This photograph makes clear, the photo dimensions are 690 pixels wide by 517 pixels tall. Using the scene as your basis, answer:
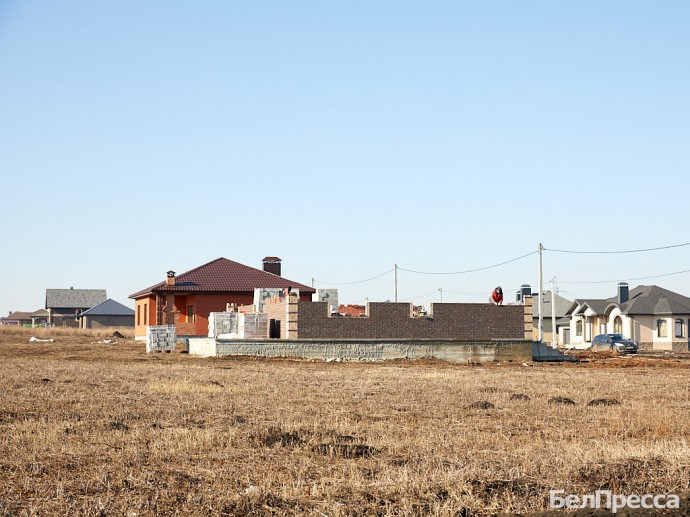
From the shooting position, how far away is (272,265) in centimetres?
6044

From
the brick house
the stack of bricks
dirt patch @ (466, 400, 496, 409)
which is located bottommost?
dirt patch @ (466, 400, 496, 409)

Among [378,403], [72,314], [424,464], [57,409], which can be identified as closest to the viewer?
[424,464]

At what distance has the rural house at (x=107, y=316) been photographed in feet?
342

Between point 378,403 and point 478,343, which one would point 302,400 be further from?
point 478,343

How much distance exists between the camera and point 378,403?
55.6ft

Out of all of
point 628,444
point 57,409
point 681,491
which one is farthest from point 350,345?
point 681,491

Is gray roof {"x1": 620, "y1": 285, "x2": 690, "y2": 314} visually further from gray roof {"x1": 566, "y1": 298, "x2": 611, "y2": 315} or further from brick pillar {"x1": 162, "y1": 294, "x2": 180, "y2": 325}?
brick pillar {"x1": 162, "y1": 294, "x2": 180, "y2": 325}

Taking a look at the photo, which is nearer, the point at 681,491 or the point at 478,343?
the point at 681,491

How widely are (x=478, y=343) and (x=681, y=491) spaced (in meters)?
30.7

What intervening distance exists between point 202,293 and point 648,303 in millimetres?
32077

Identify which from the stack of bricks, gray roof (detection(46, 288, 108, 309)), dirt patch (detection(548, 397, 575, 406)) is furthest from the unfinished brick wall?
gray roof (detection(46, 288, 108, 309))

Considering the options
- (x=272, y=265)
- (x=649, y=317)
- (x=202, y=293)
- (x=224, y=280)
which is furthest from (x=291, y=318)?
(x=649, y=317)

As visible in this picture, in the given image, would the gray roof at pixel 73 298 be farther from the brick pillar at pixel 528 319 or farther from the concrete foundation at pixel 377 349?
the brick pillar at pixel 528 319

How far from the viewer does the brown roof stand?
178ft
